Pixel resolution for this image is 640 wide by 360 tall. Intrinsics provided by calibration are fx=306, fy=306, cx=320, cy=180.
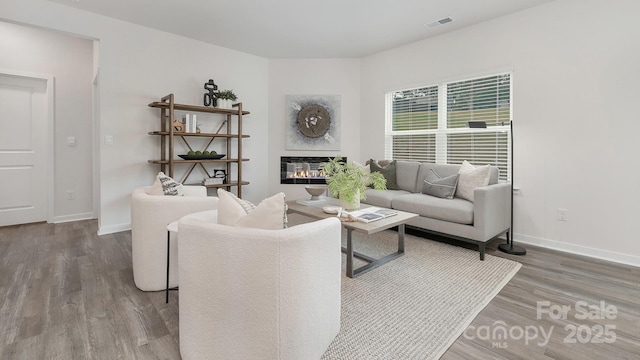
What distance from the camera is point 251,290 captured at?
126 centimetres

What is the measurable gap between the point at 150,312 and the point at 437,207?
275 centimetres

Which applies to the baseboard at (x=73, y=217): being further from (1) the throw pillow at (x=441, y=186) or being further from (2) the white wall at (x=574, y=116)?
(2) the white wall at (x=574, y=116)

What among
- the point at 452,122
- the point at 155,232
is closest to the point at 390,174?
the point at 452,122

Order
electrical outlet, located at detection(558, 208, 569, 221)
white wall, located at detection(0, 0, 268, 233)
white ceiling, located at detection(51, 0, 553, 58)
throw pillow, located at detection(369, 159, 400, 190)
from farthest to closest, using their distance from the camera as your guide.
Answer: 1. throw pillow, located at detection(369, 159, 400, 190)
2. white wall, located at detection(0, 0, 268, 233)
3. white ceiling, located at detection(51, 0, 553, 58)
4. electrical outlet, located at detection(558, 208, 569, 221)

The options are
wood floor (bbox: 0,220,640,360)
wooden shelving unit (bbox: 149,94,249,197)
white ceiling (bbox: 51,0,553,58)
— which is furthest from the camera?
wooden shelving unit (bbox: 149,94,249,197)

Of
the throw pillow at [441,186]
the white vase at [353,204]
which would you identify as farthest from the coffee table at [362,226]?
the throw pillow at [441,186]

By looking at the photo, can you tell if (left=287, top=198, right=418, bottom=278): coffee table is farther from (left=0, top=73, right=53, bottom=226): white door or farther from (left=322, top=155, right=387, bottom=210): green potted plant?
(left=0, top=73, right=53, bottom=226): white door

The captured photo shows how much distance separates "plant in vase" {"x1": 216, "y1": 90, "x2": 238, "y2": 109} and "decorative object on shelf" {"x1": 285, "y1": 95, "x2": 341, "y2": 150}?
3.45 ft

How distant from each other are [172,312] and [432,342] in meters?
1.59

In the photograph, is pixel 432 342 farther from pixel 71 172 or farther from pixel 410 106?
pixel 71 172

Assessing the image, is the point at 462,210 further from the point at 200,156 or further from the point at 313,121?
the point at 200,156

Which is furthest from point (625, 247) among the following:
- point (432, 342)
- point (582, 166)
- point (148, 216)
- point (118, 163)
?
point (118, 163)

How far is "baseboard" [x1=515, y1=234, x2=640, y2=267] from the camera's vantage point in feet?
9.40

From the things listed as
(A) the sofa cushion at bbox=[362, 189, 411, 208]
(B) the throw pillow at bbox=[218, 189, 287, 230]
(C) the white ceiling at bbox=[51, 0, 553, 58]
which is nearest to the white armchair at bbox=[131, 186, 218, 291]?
(B) the throw pillow at bbox=[218, 189, 287, 230]
